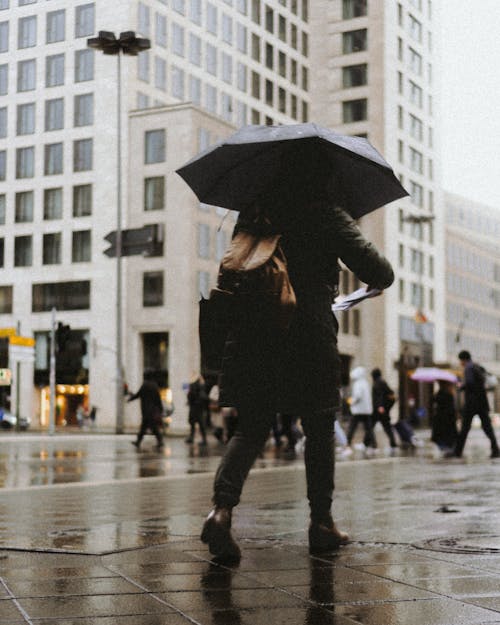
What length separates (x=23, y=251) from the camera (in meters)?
49.6

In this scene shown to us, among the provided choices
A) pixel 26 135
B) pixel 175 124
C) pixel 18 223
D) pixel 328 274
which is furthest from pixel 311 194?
pixel 175 124

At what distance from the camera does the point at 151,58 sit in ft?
174

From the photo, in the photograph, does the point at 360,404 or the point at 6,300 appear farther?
the point at 6,300

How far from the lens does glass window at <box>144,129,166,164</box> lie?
55.8m

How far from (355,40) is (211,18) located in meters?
32.1

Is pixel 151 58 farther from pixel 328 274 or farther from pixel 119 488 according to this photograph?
pixel 328 274

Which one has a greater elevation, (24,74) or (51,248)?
(24,74)

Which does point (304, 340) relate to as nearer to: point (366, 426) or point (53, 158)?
point (366, 426)

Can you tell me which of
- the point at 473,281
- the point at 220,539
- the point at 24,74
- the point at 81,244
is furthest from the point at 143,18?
the point at 473,281

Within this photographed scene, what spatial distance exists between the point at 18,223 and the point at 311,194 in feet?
157

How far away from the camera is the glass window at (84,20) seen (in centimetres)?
1667

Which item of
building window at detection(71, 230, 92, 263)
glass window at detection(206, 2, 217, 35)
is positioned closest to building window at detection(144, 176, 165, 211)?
building window at detection(71, 230, 92, 263)

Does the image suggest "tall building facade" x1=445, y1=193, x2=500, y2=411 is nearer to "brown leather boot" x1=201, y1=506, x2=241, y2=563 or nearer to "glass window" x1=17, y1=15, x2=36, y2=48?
"glass window" x1=17, y1=15, x2=36, y2=48

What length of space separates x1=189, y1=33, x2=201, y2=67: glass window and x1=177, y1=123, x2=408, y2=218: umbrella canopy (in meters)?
45.8
